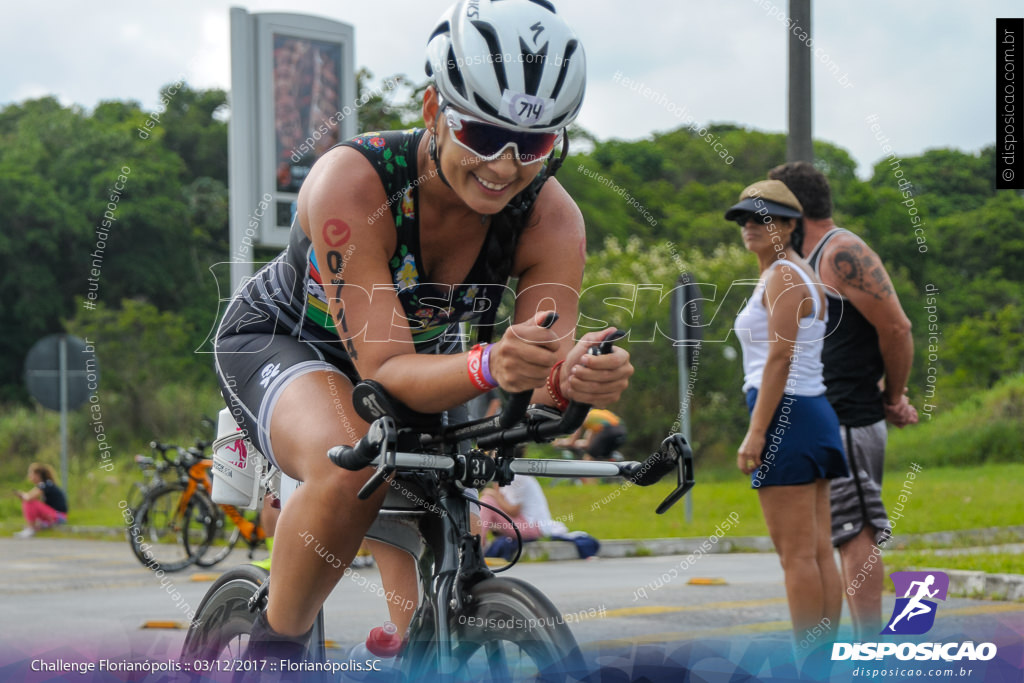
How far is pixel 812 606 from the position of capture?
14.7 ft

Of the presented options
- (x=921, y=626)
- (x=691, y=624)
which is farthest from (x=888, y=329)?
A: (x=691, y=624)

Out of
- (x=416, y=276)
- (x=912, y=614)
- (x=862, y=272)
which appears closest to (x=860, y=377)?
(x=862, y=272)

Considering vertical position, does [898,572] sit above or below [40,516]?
above

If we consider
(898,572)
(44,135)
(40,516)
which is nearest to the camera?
(898,572)

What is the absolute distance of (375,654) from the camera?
122 inches

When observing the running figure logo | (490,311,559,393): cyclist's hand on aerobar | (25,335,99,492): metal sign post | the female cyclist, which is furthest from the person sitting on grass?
(490,311,559,393): cyclist's hand on aerobar

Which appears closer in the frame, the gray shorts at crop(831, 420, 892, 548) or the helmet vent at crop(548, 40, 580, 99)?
the helmet vent at crop(548, 40, 580, 99)

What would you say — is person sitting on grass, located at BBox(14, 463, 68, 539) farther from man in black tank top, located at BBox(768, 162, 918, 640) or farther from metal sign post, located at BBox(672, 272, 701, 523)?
man in black tank top, located at BBox(768, 162, 918, 640)

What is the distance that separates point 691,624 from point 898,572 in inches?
53.8

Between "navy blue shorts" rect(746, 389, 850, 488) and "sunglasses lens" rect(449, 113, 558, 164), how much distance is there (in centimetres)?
223

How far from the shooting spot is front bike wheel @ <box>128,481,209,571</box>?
11.0 m

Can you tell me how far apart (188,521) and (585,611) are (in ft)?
18.2

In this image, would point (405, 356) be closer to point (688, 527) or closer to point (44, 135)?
point (688, 527)

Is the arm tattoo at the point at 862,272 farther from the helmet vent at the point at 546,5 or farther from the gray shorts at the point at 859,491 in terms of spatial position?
the helmet vent at the point at 546,5
